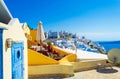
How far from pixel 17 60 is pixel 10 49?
37.9 inches

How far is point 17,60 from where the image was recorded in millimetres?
8852

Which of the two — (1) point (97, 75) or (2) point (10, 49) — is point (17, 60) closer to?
(2) point (10, 49)

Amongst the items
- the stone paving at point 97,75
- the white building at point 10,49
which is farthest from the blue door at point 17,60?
the stone paving at point 97,75

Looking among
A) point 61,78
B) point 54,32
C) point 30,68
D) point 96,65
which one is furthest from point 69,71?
point 54,32

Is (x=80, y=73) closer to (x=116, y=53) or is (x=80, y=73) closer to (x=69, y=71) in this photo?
(x=69, y=71)

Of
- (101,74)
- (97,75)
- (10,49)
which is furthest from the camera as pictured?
(101,74)

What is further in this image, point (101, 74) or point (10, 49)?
point (101, 74)

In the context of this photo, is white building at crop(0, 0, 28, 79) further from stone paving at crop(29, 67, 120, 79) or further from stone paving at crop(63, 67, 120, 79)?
stone paving at crop(63, 67, 120, 79)

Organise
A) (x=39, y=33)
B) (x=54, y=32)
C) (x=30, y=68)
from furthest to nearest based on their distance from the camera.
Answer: (x=54, y=32)
(x=39, y=33)
(x=30, y=68)

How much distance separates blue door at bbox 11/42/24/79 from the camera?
328 inches

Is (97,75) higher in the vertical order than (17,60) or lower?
lower

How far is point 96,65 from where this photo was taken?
1633 centimetres

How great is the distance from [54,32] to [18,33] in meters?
72.3

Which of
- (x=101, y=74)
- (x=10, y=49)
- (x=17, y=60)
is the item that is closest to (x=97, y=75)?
(x=101, y=74)
